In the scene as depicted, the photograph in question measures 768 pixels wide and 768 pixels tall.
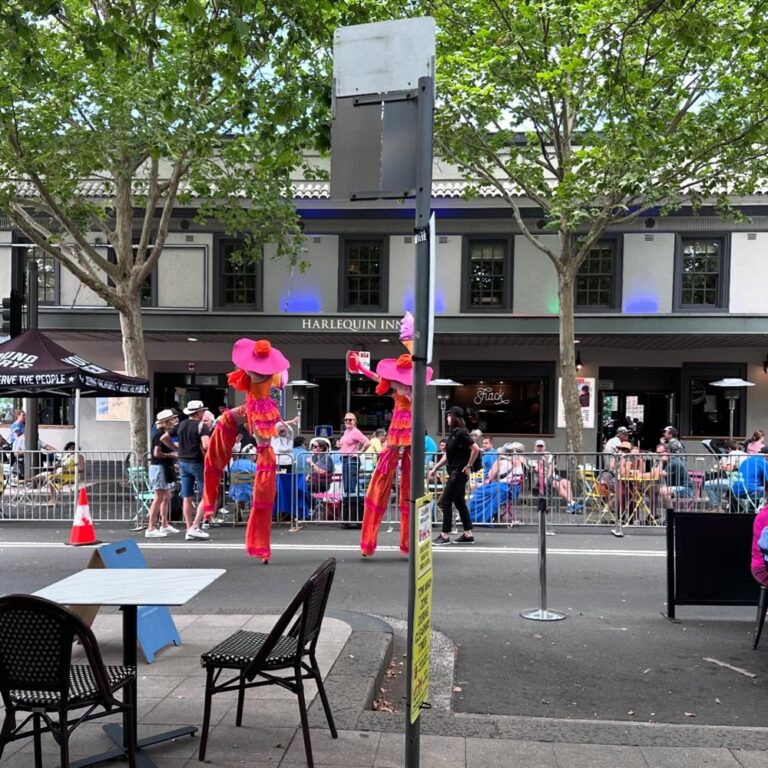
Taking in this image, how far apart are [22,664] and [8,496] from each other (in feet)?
38.1

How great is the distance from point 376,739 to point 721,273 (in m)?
18.7

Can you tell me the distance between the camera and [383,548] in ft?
35.7

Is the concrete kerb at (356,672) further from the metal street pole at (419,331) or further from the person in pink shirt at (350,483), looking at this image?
the person in pink shirt at (350,483)

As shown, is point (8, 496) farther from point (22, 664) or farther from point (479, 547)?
point (22, 664)

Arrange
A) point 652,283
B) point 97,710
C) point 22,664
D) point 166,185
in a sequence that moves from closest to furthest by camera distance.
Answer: point 22,664 < point 97,710 < point 166,185 < point 652,283

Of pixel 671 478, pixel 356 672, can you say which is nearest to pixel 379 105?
pixel 356 672

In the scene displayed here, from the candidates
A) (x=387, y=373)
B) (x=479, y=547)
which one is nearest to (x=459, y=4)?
(x=387, y=373)

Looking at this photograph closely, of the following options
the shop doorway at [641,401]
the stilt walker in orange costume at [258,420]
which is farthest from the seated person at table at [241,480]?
the shop doorway at [641,401]

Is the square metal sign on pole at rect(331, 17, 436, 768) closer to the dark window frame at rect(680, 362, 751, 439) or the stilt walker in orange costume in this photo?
the stilt walker in orange costume

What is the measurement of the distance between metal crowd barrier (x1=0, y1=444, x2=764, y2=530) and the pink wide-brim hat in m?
4.05

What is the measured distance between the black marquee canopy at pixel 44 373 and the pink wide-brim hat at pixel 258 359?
3.95 metres

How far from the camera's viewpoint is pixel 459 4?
14.0 m

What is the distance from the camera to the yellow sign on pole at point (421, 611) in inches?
135

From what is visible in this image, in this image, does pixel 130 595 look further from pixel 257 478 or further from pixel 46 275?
pixel 46 275
